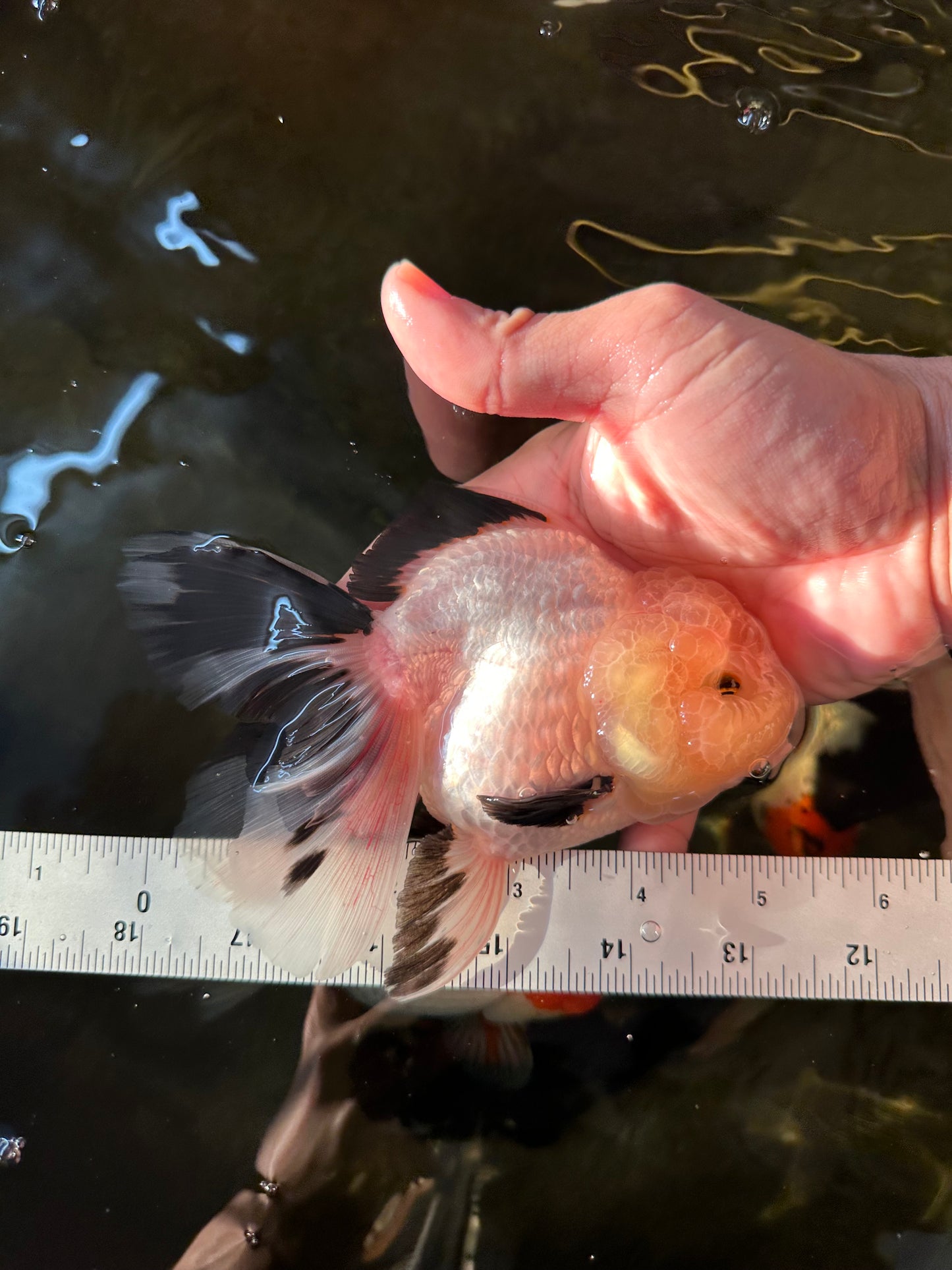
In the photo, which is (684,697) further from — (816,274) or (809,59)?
(809,59)

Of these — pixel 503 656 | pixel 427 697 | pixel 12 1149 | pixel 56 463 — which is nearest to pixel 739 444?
pixel 503 656

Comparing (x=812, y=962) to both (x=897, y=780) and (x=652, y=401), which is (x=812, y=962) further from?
(x=652, y=401)

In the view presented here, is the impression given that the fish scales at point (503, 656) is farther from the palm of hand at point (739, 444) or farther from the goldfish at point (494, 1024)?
the goldfish at point (494, 1024)

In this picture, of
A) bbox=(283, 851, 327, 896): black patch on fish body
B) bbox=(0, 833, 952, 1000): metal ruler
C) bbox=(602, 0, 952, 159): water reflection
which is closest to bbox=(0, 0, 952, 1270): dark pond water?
bbox=(602, 0, 952, 159): water reflection

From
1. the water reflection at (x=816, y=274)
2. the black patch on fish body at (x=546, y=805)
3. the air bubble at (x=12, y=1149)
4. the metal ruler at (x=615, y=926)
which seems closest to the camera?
the black patch on fish body at (x=546, y=805)

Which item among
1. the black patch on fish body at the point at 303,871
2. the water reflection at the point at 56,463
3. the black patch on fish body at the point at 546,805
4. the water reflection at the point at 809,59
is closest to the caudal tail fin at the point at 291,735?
the black patch on fish body at the point at 303,871

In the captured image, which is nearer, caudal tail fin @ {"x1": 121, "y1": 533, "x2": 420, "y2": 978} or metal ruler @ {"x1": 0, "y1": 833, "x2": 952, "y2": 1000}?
caudal tail fin @ {"x1": 121, "y1": 533, "x2": 420, "y2": 978}

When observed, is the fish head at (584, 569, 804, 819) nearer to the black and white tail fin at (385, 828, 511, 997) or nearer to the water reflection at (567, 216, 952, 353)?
the black and white tail fin at (385, 828, 511, 997)
